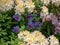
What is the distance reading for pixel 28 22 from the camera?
371 cm

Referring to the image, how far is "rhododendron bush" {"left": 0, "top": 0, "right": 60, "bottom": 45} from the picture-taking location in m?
3.33

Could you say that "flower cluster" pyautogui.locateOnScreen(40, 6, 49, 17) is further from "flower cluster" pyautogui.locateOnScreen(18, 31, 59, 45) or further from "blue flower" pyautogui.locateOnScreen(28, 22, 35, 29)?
"flower cluster" pyautogui.locateOnScreen(18, 31, 59, 45)

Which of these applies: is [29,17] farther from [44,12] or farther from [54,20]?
[54,20]

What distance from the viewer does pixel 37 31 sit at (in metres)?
3.40

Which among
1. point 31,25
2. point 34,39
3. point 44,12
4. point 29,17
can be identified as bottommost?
point 34,39

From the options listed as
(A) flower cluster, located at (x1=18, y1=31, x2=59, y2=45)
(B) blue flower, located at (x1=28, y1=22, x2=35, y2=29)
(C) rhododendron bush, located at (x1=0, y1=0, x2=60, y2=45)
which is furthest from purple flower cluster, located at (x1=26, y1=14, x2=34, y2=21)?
(A) flower cluster, located at (x1=18, y1=31, x2=59, y2=45)

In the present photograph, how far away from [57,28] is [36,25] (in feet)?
1.03

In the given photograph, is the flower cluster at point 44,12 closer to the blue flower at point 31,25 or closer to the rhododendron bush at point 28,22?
the rhododendron bush at point 28,22

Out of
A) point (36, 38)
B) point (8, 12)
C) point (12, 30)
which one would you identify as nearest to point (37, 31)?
point (36, 38)

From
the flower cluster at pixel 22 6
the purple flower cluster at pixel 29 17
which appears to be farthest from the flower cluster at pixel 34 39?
the flower cluster at pixel 22 6

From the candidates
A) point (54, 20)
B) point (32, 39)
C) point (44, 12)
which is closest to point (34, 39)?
point (32, 39)

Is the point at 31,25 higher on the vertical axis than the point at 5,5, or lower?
lower

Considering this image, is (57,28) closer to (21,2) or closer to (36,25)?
(36,25)

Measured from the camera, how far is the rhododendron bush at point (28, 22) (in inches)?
131
